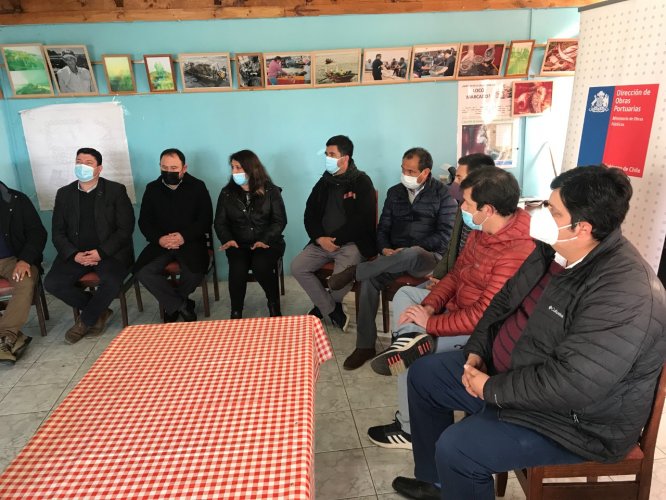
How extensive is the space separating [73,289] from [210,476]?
2753mm

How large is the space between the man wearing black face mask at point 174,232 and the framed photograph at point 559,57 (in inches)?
117

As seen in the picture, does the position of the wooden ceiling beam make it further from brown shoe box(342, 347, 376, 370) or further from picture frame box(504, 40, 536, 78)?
brown shoe box(342, 347, 376, 370)

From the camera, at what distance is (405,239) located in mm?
3275

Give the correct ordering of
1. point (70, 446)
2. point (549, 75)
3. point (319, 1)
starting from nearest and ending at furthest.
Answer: point (70, 446) → point (319, 1) → point (549, 75)

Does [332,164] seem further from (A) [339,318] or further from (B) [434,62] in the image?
(B) [434,62]

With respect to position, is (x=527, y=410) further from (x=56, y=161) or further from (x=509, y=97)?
(x=56, y=161)

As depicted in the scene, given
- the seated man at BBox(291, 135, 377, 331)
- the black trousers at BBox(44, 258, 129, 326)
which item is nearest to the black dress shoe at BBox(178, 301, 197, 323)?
the black trousers at BBox(44, 258, 129, 326)

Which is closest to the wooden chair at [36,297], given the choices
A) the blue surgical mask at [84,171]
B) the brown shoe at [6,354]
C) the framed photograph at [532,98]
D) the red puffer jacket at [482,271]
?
the brown shoe at [6,354]

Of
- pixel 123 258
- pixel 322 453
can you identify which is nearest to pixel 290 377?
pixel 322 453

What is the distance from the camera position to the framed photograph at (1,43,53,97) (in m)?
3.78

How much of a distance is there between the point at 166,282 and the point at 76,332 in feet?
2.25

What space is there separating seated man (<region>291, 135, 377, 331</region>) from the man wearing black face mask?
0.76 metres

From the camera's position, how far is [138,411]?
137 centimetres

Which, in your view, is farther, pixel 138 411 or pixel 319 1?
pixel 319 1
